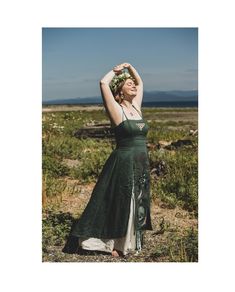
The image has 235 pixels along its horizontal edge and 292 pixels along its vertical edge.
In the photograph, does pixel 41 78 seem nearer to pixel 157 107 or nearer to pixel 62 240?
pixel 157 107

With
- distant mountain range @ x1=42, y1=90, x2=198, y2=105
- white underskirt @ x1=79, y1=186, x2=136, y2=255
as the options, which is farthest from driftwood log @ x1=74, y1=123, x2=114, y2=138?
white underskirt @ x1=79, y1=186, x2=136, y2=255

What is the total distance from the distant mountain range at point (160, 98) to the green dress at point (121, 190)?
551 mm

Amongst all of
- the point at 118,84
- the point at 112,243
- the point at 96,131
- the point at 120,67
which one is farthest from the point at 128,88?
the point at 112,243

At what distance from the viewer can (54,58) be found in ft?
18.8

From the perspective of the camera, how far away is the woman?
532 centimetres

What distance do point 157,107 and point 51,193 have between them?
63.3 inches

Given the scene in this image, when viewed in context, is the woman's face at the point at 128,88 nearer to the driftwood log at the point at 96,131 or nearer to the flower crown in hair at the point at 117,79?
the flower crown in hair at the point at 117,79

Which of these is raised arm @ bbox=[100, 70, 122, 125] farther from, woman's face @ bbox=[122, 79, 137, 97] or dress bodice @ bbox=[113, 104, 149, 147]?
woman's face @ bbox=[122, 79, 137, 97]

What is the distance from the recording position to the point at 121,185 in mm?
5328

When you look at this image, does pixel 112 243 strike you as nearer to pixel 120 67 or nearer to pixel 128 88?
pixel 128 88

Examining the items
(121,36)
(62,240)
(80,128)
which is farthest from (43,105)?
(62,240)

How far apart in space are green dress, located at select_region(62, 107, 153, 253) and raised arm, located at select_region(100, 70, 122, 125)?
89 millimetres

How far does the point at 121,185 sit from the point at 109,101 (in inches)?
34.9

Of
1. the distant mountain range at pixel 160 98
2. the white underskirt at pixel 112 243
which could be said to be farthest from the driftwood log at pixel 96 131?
the white underskirt at pixel 112 243
